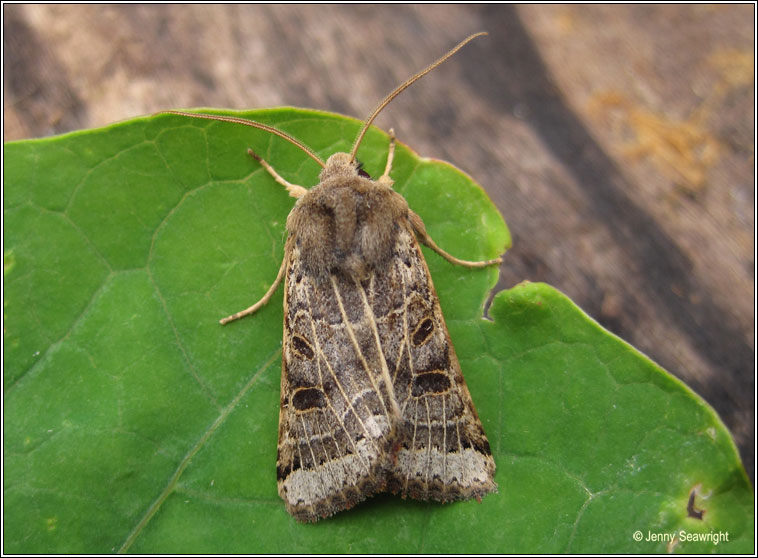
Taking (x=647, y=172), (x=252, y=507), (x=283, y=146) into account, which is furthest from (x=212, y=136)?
(x=647, y=172)

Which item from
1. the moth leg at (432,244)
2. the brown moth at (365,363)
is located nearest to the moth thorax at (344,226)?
the brown moth at (365,363)

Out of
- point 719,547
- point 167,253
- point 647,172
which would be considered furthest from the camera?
point 647,172

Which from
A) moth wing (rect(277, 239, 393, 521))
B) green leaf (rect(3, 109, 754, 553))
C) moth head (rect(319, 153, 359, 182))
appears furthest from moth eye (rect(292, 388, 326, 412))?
moth head (rect(319, 153, 359, 182))

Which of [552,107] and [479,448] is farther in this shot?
[552,107]

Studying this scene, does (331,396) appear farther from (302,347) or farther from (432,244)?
(432,244)

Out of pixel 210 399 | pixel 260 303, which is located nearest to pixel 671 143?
pixel 260 303

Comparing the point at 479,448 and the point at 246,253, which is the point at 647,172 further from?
the point at 246,253
